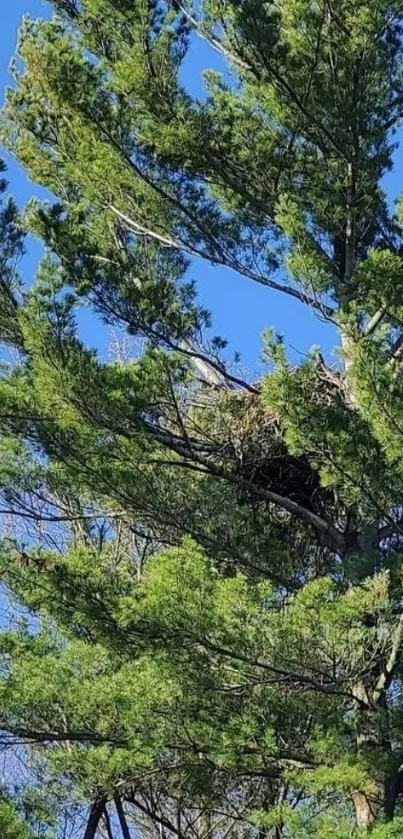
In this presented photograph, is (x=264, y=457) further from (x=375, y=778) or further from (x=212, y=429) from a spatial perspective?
(x=375, y=778)

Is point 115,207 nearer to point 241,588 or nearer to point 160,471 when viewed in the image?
point 160,471

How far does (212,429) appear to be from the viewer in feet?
23.8

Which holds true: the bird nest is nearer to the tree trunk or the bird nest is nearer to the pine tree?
the pine tree

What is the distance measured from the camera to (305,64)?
6.67m

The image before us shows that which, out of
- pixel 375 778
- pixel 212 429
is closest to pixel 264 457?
pixel 212 429

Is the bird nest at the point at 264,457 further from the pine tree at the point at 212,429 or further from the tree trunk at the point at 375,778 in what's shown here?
the tree trunk at the point at 375,778

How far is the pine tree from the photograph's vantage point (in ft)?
18.3

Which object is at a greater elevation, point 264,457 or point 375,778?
point 264,457

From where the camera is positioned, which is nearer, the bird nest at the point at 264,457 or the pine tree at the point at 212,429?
the pine tree at the point at 212,429

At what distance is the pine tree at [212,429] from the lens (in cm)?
557

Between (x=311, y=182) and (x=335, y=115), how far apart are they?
51 centimetres

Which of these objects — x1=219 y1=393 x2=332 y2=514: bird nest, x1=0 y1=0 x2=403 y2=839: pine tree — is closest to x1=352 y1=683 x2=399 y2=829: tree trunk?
x1=0 y1=0 x2=403 y2=839: pine tree

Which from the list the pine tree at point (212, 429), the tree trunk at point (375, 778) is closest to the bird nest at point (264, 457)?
the pine tree at point (212, 429)

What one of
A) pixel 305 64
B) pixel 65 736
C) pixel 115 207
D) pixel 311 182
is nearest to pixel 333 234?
pixel 311 182
